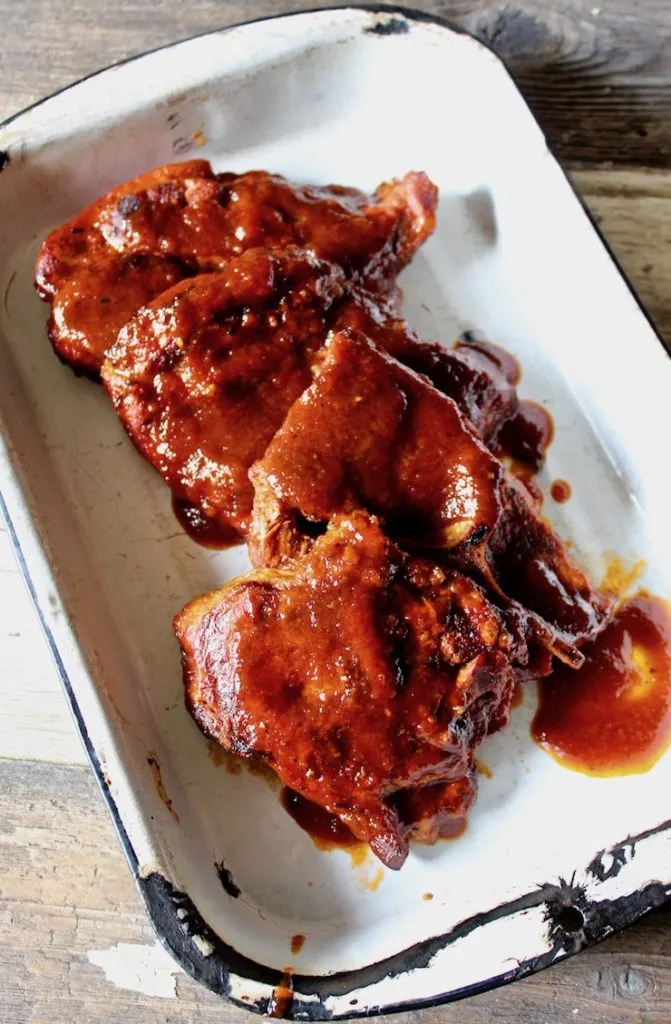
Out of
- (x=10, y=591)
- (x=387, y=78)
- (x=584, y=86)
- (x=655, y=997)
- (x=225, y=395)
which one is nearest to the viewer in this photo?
(x=225, y=395)

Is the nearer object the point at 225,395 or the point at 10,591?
the point at 225,395

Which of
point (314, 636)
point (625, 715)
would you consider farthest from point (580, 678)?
point (314, 636)

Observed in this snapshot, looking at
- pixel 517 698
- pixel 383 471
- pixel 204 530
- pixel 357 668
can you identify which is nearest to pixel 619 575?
pixel 517 698

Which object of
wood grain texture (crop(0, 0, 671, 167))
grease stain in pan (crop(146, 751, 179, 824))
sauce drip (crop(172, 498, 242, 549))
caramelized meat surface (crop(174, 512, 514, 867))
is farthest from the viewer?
wood grain texture (crop(0, 0, 671, 167))

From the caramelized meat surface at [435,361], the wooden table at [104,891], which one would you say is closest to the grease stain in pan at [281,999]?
the wooden table at [104,891]

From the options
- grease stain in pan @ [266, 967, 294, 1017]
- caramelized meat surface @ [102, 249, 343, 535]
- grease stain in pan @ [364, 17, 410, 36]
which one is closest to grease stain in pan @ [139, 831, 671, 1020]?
grease stain in pan @ [266, 967, 294, 1017]

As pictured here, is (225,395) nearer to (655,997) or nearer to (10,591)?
(10,591)

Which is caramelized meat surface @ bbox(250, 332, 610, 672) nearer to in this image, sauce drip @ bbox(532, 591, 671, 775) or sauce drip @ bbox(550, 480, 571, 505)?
sauce drip @ bbox(532, 591, 671, 775)
